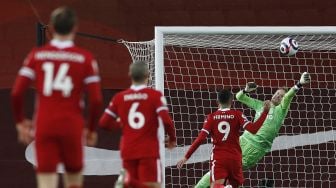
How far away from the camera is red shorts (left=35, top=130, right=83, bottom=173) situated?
6289mm

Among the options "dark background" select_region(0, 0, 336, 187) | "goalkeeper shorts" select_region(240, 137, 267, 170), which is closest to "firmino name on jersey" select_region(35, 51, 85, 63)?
"goalkeeper shorts" select_region(240, 137, 267, 170)

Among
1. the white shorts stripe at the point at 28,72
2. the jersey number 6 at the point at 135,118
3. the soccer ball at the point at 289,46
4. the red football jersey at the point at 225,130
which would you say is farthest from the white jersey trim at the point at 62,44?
the soccer ball at the point at 289,46

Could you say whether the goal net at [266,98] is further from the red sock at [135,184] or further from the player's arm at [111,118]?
the red sock at [135,184]

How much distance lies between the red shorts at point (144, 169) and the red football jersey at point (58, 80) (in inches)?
57.8

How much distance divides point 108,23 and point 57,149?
6.71 m

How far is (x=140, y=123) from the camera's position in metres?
7.64

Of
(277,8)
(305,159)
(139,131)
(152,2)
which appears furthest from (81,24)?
(139,131)

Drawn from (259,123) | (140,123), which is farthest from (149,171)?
(259,123)

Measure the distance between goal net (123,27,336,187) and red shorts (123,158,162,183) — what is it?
16.0 ft

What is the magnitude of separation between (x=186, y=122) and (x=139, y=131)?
17.0 feet

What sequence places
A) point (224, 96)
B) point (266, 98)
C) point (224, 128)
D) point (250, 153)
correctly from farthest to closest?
point (266, 98) → point (250, 153) → point (224, 128) → point (224, 96)

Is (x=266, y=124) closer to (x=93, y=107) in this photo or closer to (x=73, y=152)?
(x=93, y=107)

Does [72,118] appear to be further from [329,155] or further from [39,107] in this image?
[329,155]

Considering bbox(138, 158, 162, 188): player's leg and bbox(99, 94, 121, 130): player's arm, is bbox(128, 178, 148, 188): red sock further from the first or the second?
bbox(99, 94, 121, 130): player's arm
